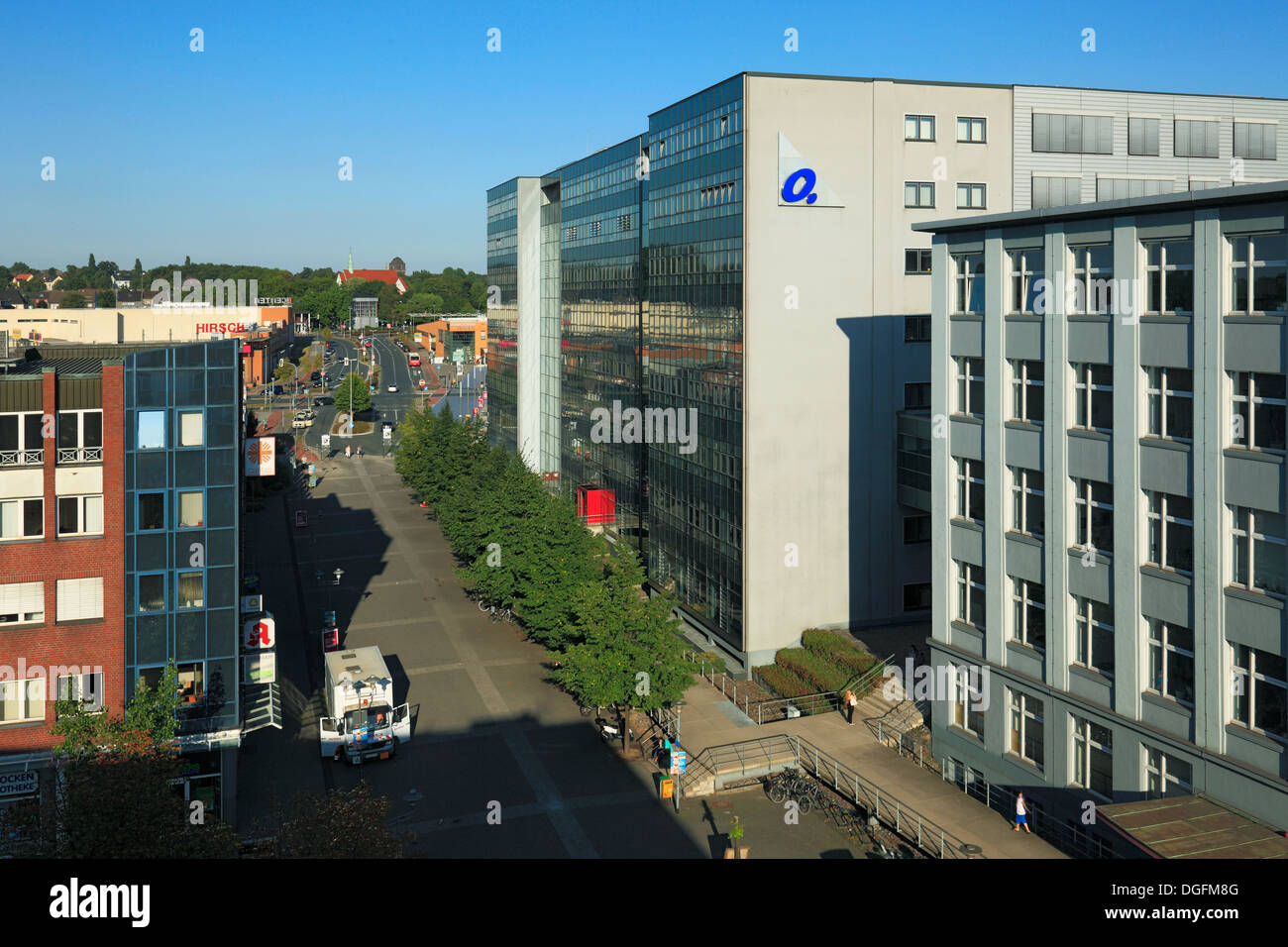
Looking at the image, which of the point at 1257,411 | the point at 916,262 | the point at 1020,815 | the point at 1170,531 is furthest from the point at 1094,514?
the point at 916,262

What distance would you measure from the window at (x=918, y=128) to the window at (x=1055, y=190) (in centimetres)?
458

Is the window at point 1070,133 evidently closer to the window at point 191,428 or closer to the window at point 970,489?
the window at point 970,489

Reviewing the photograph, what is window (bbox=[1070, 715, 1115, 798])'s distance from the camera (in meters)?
24.5

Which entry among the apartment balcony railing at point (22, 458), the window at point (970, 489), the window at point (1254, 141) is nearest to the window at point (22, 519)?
the apartment balcony railing at point (22, 458)

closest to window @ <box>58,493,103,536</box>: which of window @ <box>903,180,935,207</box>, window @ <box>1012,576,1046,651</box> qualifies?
window @ <box>1012,576,1046,651</box>

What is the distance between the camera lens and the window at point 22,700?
28.1 meters

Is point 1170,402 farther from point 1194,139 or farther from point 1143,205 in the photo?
point 1194,139

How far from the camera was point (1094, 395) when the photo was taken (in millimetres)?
24719

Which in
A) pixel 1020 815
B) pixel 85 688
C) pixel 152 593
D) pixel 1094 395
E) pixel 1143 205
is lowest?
pixel 1020 815

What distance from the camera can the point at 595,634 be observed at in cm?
3453

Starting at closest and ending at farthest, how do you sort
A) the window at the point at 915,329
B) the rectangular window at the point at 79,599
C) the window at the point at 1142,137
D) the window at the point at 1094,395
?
→ 1. the window at the point at 1094,395
2. the rectangular window at the point at 79,599
3. the window at the point at 915,329
4. the window at the point at 1142,137

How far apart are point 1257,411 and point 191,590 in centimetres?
2506
